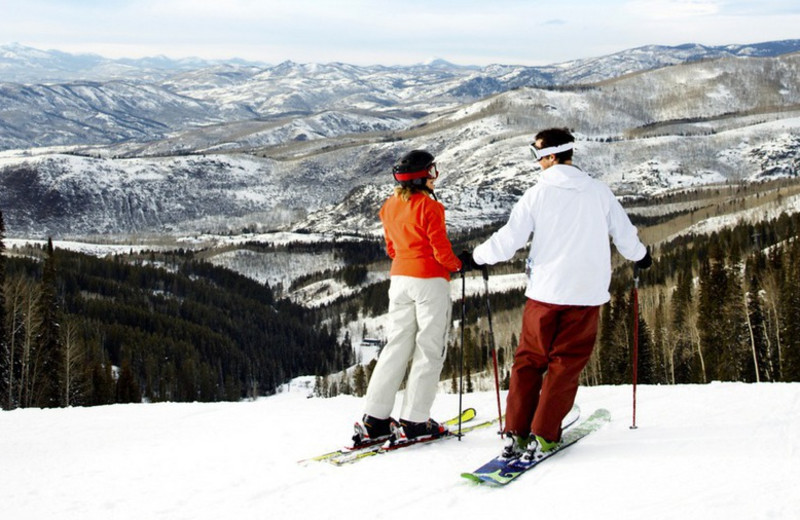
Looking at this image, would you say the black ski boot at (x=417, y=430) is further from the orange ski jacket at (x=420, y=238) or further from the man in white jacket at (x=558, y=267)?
the orange ski jacket at (x=420, y=238)

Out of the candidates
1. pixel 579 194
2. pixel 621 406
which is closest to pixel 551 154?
pixel 579 194

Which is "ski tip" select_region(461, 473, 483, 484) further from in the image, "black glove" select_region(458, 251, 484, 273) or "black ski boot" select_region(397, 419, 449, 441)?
"black glove" select_region(458, 251, 484, 273)

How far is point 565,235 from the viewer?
702cm

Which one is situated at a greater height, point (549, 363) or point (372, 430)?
point (549, 363)

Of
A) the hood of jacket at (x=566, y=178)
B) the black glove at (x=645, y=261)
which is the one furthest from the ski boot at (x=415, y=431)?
the hood of jacket at (x=566, y=178)

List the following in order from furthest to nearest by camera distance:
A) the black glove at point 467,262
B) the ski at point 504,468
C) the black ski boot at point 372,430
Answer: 1. the black ski boot at point 372,430
2. the black glove at point 467,262
3. the ski at point 504,468

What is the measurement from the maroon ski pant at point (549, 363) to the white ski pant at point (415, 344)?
1.11 m

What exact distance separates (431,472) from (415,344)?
67.5 inches

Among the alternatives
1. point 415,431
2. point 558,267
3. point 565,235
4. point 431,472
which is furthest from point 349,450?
point 565,235

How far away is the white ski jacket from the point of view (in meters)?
7.00

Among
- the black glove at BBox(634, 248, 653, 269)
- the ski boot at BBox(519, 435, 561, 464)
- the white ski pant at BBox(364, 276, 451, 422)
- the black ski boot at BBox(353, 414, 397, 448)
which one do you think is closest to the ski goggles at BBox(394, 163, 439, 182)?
the white ski pant at BBox(364, 276, 451, 422)

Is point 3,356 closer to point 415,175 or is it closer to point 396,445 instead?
point 396,445

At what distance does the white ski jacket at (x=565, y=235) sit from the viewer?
23.0 feet

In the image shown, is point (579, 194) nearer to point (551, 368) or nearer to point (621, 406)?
point (551, 368)
